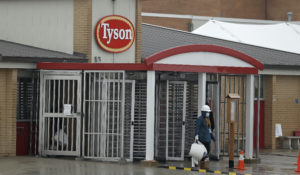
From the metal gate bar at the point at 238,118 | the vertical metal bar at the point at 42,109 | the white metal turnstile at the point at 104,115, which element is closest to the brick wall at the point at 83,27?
the white metal turnstile at the point at 104,115

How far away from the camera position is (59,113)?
20.2 m

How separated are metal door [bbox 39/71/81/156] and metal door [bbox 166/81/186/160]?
2.70 m

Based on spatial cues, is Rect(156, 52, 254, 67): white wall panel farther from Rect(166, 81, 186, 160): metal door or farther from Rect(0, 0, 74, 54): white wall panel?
Rect(0, 0, 74, 54): white wall panel

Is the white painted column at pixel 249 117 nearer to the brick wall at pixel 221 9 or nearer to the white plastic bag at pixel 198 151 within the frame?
the white plastic bag at pixel 198 151

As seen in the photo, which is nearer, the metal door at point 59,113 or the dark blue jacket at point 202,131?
the dark blue jacket at point 202,131

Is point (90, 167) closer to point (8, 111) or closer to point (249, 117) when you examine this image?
point (8, 111)

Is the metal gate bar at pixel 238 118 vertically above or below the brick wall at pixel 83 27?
below

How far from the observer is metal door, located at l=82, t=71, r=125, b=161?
19.3 m

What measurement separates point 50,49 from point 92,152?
3.94 m

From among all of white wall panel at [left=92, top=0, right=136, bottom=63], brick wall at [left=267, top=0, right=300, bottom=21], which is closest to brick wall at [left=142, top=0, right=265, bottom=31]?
brick wall at [left=267, top=0, right=300, bottom=21]

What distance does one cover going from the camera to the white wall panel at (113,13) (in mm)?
21172

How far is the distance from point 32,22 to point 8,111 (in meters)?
3.05

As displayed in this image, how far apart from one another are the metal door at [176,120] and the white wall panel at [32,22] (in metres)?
3.87

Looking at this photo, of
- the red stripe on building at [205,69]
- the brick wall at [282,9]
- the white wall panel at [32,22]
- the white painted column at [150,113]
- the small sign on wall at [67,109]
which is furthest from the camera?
the brick wall at [282,9]
